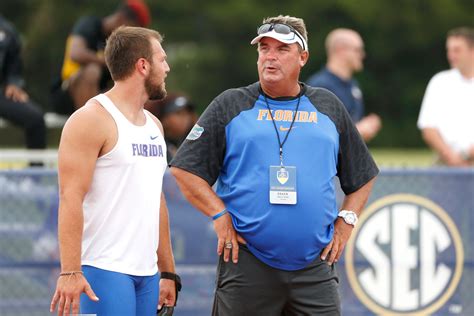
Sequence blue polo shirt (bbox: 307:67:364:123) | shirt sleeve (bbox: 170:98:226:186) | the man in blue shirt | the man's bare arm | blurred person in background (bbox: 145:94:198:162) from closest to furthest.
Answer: the man's bare arm, the man in blue shirt, shirt sleeve (bbox: 170:98:226:186), blue polo shirt (bbox: 307:67:364:123), blurred person in background (bbox: 145:94:198:162)

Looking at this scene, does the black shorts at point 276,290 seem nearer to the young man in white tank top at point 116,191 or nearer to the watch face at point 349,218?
the watch face at point 349,218

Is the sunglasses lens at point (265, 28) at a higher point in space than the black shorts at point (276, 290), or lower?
higher

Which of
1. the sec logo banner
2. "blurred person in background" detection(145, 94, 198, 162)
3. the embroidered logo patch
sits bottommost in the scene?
the sec logo banner

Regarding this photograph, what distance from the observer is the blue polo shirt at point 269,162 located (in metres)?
5.25

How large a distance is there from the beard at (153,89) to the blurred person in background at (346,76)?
3713 mm

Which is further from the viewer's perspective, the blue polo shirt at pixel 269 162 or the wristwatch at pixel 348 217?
the wristwatch at pixel 348 217

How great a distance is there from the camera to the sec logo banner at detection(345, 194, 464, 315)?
25.1 feet

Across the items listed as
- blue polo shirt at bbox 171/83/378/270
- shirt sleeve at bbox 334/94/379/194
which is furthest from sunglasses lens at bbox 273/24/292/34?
shirt sleeve at bbox 334/94/379/194

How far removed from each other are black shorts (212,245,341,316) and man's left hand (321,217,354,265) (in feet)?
0.16

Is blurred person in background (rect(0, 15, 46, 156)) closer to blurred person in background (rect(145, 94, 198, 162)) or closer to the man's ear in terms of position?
blurred person in background (rect(145, 94, 198, 162))

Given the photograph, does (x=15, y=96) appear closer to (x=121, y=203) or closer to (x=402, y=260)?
(x=402, y=260)

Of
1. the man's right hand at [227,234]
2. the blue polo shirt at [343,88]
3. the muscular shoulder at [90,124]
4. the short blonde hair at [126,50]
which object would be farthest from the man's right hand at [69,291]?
the blue polo shirt at [343,88]

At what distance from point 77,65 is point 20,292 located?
2.77m

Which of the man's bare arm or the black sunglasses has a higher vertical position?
the black sunglasses
